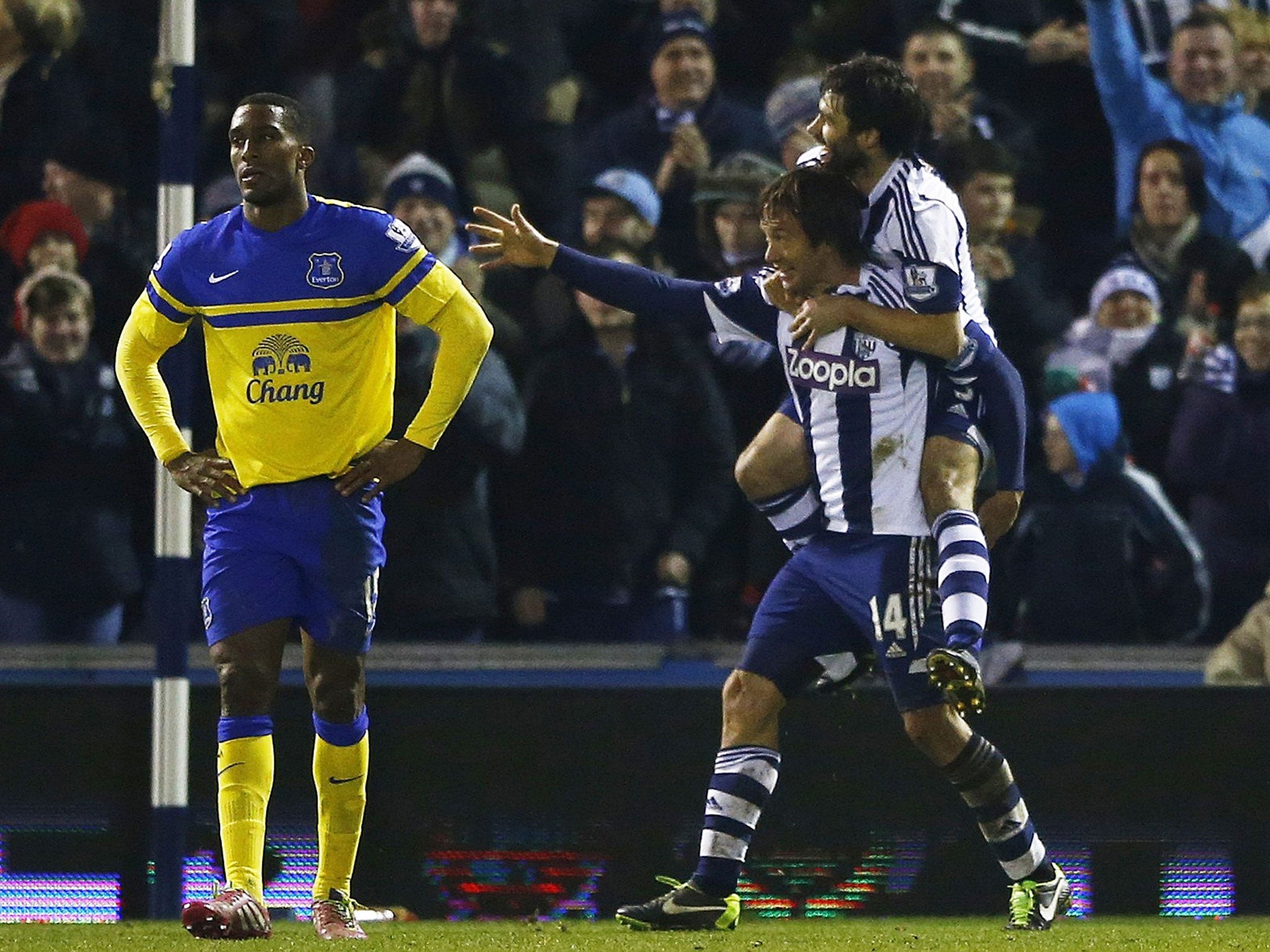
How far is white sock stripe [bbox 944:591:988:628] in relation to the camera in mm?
4641

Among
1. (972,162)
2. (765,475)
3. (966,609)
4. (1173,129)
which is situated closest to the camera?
(966,609)

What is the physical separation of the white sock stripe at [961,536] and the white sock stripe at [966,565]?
0.04 meters

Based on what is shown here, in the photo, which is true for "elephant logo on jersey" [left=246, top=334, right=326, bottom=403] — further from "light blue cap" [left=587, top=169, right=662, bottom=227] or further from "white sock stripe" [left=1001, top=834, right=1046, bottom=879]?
"light blue cap" [left=587, top=169, right=662, bottom=227]

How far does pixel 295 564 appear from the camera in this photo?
4828 millimetres

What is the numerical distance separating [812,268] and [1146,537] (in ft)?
9.57

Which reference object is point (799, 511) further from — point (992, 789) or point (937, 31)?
point (937, 31)

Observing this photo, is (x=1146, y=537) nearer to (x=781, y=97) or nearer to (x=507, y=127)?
(x=781, y=97)

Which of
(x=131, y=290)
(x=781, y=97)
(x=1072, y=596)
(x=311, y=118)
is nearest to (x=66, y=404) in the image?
(x=131, y=290)

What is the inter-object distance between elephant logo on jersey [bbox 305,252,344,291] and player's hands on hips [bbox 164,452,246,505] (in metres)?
0.47

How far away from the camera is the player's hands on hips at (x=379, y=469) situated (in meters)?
4.83

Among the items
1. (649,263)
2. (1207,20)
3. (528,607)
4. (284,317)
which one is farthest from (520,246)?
(1207,20)

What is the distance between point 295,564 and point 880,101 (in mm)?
1711

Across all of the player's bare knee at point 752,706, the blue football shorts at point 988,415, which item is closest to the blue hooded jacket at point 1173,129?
the blue football shorts at point 988,415

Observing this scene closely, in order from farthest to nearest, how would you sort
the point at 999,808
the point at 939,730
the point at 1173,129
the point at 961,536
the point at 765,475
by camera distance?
the point at 1173,129
the point at 765,475
the point at 999,808
the point at 939,730
the point at 961,536
